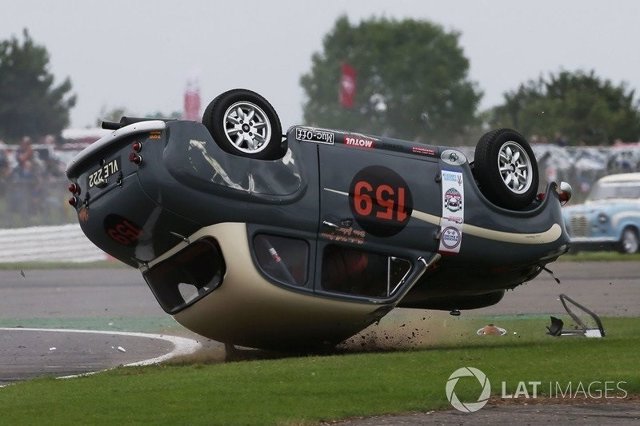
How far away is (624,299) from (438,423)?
1084cm

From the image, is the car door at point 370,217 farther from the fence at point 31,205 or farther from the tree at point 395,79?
the tree at point 395,79

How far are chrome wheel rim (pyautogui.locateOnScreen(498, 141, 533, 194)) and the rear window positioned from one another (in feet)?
9.30

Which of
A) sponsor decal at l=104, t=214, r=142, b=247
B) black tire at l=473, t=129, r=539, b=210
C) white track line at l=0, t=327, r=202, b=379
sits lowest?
white track line at l=0, t=327, r=202, b=379

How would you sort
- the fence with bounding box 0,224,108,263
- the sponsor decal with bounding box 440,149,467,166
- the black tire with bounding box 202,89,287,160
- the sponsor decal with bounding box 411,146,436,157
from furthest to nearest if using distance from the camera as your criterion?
the fence with bounding box 0,224,108,263, the sponsor decal with bounding box 440,149,467,166, the sponsor decal with bounding box 411,146,436,157, the black tire with bounding box 202,89,287,160

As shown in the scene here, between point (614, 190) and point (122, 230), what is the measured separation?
2196 centimetres

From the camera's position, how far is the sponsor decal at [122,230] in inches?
466

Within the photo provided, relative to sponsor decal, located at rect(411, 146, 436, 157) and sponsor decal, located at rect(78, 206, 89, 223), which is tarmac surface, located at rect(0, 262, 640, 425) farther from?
sponsor decal, located at rect(411, 146, 436, 157)

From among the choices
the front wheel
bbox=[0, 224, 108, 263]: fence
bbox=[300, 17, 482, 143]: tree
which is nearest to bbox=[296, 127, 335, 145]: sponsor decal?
bbox=[0, 224, 108, 263]: fence

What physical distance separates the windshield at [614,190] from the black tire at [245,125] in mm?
21253

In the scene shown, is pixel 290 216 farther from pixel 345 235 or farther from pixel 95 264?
pixel 95 264

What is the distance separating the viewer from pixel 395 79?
5547 centimetres

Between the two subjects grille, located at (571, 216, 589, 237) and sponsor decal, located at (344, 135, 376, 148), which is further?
grille, located at (571, 216, 589, 237)

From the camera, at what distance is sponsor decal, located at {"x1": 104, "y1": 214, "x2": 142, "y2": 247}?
11828 mm

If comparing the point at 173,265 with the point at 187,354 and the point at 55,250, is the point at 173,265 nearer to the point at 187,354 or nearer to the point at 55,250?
the point at 187,354
